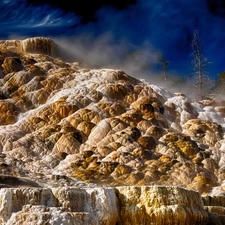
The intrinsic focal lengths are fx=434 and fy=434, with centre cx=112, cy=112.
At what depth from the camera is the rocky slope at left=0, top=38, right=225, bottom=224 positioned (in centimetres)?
1573

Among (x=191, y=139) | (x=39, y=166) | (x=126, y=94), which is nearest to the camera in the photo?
(x=39, y=166)

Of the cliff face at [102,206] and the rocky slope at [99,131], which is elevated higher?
the rocky slope at [99,131]

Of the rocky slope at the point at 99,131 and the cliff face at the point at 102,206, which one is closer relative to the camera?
the cliff face at the point at 102,206

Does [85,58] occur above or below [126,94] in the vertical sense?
above

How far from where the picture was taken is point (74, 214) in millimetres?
8469

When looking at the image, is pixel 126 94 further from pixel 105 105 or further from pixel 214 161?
pixel 214 161

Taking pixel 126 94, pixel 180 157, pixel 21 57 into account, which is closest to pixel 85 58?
pixel 21 57

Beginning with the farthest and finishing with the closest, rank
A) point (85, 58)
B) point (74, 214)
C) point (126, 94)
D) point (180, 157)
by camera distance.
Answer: point (85, 58) < point (126, 94) < point (180, 157) < point (74, 214)

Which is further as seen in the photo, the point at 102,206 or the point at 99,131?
the point at 99,131

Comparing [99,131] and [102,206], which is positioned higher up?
[99,131]

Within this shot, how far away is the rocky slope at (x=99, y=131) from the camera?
15.7 meters

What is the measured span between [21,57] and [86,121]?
7165 mm

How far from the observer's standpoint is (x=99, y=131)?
1841 cm

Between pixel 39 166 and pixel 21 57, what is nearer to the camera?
pixel 39 166
